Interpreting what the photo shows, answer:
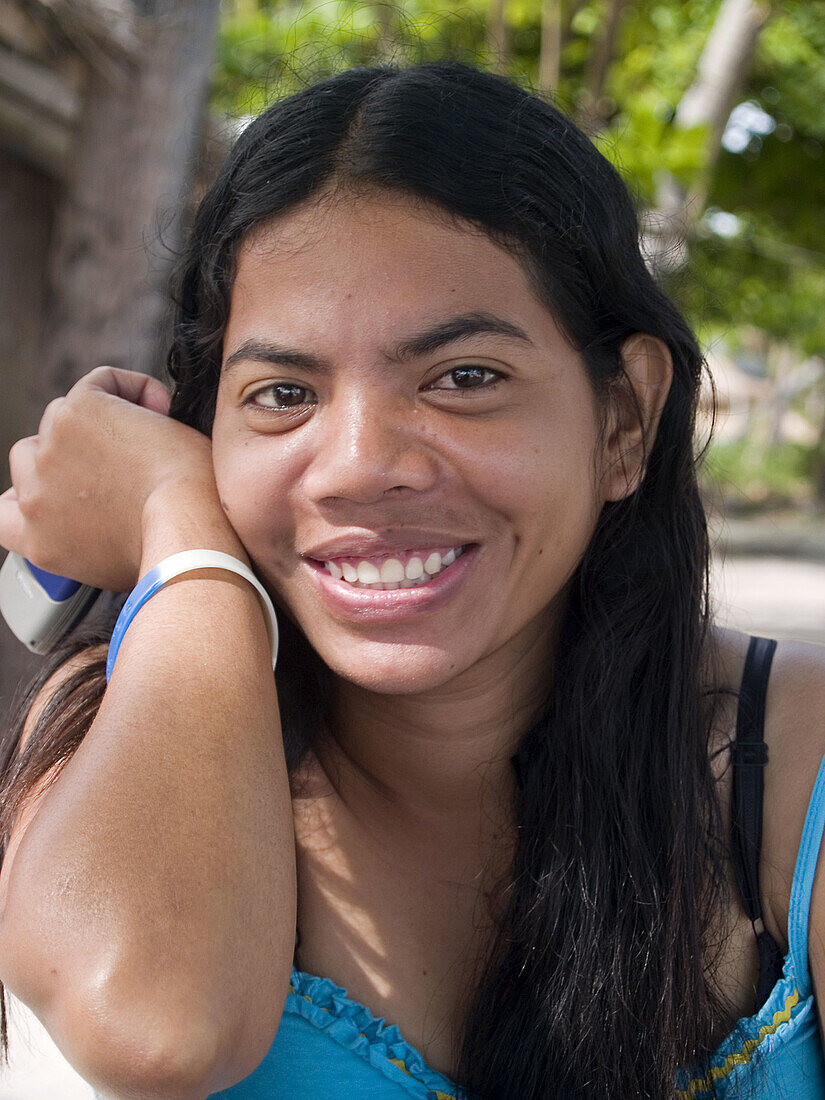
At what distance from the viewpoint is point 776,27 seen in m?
9.20

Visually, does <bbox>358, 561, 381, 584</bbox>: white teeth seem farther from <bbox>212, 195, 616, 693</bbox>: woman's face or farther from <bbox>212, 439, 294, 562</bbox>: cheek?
<bbox>212, 439, 294, 562</bbox>: cheek

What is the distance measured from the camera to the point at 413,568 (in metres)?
1.59

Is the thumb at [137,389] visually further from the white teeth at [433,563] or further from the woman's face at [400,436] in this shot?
the white teeth at [433,563]

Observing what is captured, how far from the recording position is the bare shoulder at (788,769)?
5.58 ft

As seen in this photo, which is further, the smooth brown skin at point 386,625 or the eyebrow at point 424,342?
the eyebrow at point 424,342

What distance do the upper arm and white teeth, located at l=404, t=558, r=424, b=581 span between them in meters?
0.63

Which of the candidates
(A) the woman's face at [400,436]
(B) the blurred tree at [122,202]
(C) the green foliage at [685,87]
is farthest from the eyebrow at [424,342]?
(C) the green foliage at [685,87]

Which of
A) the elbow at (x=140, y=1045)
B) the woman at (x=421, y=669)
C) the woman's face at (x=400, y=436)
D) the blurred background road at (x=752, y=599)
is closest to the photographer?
the elbow at (x=140, y=1045)

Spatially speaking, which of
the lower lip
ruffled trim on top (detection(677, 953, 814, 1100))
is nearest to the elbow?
the lower lip

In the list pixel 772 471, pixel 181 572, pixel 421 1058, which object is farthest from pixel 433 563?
pixel 772 471

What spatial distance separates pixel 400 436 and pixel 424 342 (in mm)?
139

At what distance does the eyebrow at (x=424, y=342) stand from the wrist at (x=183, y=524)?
245 mm

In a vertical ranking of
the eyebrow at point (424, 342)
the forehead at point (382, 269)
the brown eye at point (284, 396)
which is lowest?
the brown eye at point (284, 396)

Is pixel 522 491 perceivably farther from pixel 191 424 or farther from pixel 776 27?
pixel 776 27
